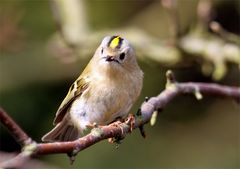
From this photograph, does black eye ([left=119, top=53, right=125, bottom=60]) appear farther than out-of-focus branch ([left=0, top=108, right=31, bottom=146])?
Yes

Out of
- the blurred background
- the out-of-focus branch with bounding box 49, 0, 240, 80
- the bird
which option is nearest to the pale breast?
the bird

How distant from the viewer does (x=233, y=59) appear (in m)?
3.10

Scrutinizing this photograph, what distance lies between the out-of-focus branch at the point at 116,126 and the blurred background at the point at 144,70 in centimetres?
129

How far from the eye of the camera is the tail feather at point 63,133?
76.1 inches

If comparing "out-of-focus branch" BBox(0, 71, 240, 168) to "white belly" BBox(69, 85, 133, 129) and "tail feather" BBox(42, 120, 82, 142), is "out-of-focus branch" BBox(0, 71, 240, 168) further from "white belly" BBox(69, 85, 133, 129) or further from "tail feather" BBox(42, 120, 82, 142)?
"tail feather" BBox(42, 120, 82, 142)

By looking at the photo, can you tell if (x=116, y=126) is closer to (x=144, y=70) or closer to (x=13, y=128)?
(x=13, y=128)

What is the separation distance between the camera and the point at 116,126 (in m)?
1.42

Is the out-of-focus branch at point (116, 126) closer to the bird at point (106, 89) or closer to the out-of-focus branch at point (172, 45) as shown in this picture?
the bird at point (106, 89)

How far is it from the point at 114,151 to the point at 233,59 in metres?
1.12

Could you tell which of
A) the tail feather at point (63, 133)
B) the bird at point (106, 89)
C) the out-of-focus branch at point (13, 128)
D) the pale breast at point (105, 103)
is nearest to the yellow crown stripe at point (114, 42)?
the bird at point (106, 89)

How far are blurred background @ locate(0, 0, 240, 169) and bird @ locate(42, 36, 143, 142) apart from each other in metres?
1.40

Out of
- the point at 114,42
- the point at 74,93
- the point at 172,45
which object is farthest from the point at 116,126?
the point at 172,45

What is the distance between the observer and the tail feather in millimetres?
1934

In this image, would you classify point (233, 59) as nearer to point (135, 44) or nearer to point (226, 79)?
point (135, 44)
